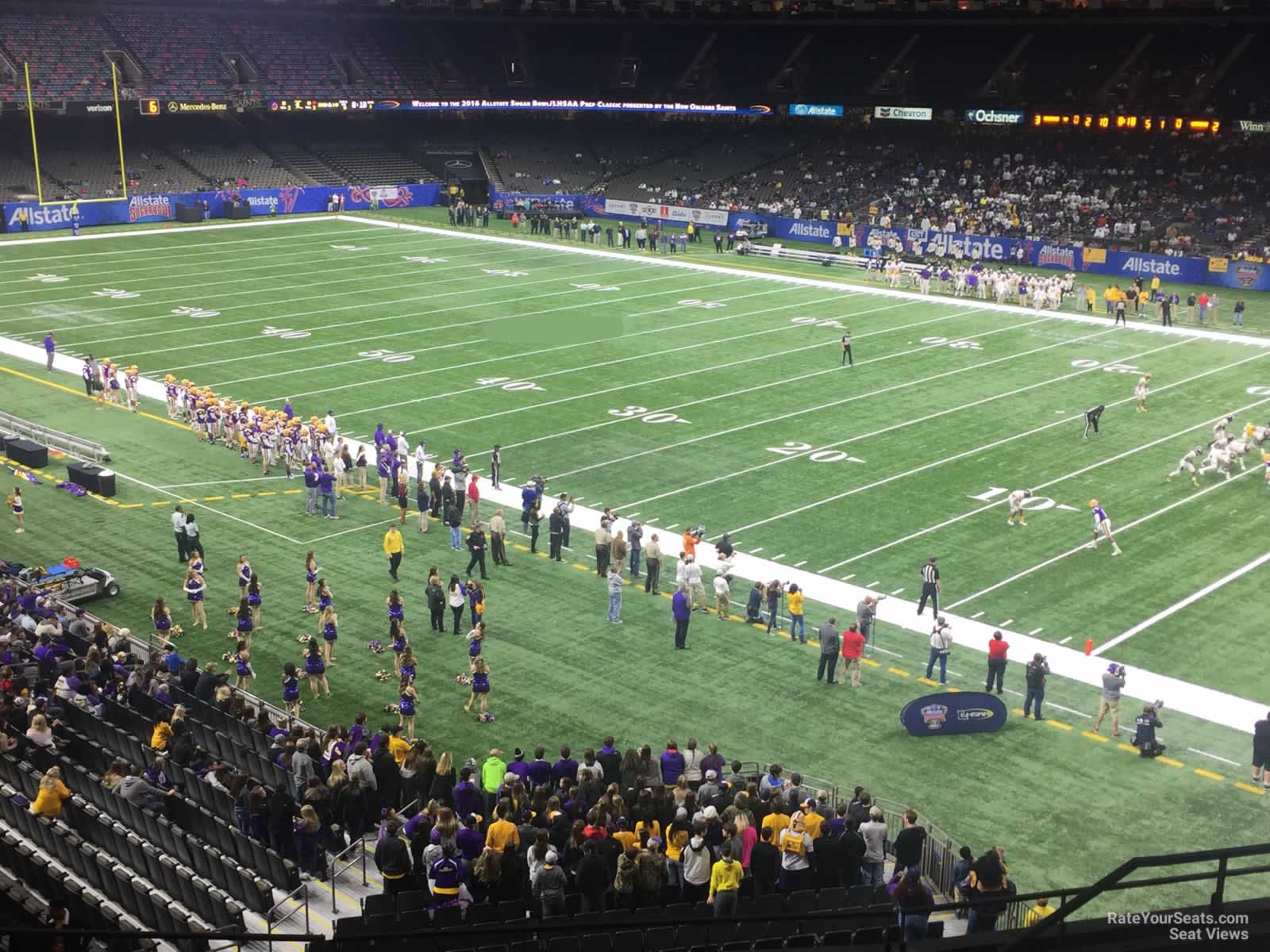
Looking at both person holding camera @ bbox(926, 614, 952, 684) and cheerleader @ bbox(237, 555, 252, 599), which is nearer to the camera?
person holding camera @ bbox(926, 614, 952, 684)

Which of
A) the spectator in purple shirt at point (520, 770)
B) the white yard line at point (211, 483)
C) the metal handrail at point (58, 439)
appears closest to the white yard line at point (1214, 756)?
the spectator in purple shirt at point (520, 770)

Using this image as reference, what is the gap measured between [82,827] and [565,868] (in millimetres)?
4889

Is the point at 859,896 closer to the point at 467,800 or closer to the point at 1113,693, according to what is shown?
the point at 467,800

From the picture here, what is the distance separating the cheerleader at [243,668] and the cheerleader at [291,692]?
88 centimetres

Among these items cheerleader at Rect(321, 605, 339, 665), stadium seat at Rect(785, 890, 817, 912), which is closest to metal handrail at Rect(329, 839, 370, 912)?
stadium seat at Rect(785, 890, 817, 912)

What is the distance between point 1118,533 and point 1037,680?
8.52 m

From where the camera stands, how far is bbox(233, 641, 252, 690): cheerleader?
726 inches

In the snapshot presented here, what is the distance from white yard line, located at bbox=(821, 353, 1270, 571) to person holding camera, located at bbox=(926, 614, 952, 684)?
4.36 m

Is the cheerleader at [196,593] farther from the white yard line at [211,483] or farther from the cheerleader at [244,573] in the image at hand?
the white yard line at [211,483]

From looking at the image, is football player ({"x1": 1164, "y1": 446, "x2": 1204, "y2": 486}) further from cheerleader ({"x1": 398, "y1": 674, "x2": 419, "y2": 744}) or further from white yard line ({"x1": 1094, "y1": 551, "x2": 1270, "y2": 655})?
cheerleader ({"x1": 398, "y1": 674, "x2": 419, "y2": 744})

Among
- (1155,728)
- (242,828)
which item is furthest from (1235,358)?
(242,828)

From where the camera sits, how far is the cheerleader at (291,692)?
1722 cm

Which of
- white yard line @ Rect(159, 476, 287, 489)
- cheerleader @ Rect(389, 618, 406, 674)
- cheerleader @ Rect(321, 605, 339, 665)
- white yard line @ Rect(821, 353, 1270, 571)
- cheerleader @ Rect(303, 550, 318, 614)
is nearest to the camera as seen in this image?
cheerleader @ Rect(389, 618, 406, 674)

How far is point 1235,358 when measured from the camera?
4028cm
